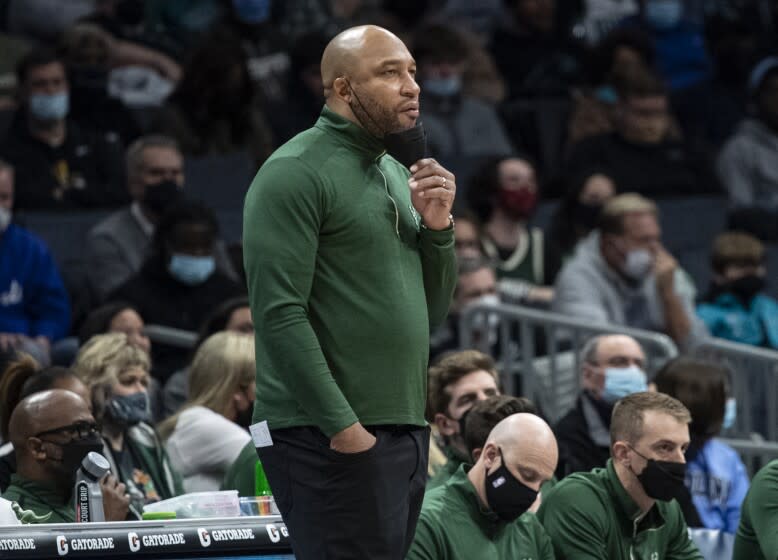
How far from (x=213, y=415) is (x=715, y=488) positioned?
208 cm

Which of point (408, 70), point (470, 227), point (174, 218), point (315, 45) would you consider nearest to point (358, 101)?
point (408, 70)

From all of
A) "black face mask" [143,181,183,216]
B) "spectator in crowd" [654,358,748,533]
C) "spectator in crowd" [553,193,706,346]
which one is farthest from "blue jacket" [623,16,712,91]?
"spectator in crowd" [654,358,748,533]

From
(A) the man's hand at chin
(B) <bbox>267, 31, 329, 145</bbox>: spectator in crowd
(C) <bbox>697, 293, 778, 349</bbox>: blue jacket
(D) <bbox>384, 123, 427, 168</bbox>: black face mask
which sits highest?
(D) <bbox>384, 123, 427, 168</bbox>: black face mask

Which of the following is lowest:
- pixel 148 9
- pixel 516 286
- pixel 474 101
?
pixel 516 286

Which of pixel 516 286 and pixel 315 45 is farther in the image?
pixel 315 45

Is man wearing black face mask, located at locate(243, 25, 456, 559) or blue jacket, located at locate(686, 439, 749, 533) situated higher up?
man wearing black face mask, located at locate(243, 25, 456, 559)

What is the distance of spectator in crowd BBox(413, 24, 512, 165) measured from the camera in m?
11.0

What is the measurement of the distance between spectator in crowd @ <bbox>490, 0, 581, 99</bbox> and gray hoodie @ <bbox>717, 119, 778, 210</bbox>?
1252 millimetres

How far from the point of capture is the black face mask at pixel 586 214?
399 inches

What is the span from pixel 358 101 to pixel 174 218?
15.0 ft

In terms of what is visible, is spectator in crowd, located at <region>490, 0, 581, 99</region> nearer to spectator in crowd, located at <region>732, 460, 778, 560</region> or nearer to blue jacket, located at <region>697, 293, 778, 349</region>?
blue jacket, located at <region>697, 293, 778, 349</region>

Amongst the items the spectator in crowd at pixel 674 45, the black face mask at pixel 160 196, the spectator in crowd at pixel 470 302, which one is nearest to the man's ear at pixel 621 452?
the spectator in crowd at pixel 470 302

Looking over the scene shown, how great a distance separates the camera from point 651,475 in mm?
5730

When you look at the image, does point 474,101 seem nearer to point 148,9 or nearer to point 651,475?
point 148,9
